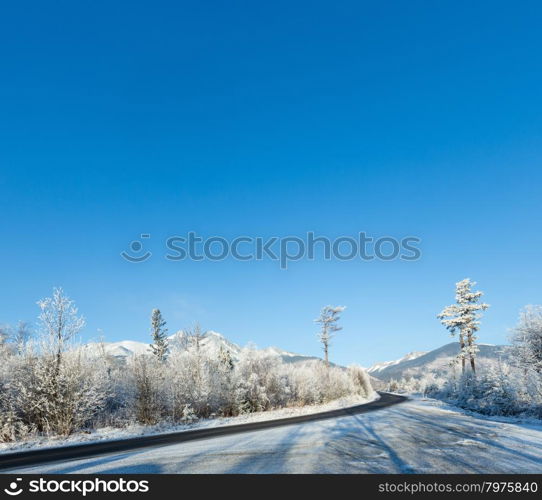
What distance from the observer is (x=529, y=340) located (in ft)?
87.7

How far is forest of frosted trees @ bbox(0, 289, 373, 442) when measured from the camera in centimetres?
2109

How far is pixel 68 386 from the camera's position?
2148cm

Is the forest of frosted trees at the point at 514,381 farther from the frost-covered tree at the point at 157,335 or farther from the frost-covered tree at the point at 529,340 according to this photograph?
the frost-covered tree at the point at 157,335

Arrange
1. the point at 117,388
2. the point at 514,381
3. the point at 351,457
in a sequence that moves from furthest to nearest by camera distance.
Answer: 1. the point at 117,388
2. the point at 514,381
3. the point at 351,457

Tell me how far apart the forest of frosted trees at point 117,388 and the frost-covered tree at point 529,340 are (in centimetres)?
2247

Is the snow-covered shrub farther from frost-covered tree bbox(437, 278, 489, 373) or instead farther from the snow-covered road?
frost-covered tree bbox(437, 278, 489, 373)

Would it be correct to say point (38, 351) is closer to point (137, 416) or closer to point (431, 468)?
point (137, 416)

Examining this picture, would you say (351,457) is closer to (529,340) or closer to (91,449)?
(91,449)

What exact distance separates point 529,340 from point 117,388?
32.5 metres

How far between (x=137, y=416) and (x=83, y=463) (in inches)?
616
